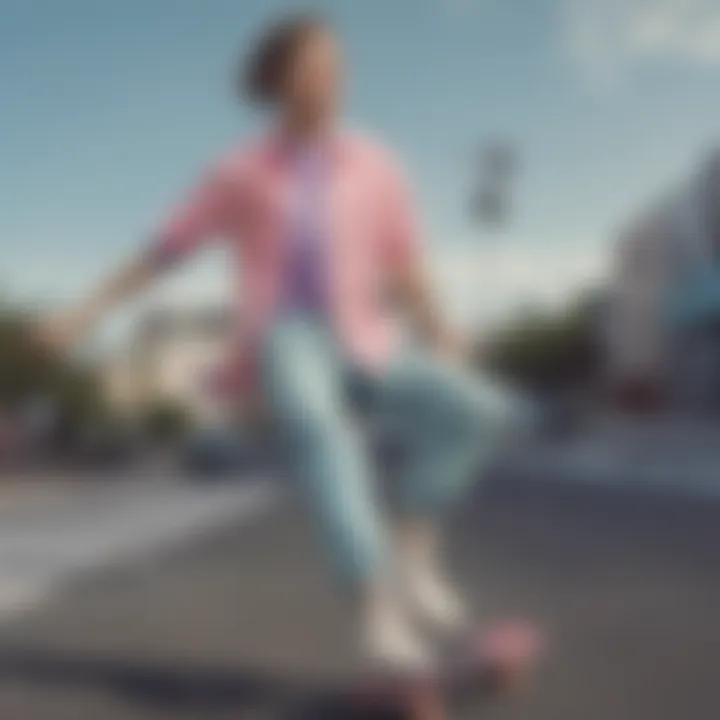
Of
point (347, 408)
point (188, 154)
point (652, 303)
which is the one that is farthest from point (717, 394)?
point (188, 154)

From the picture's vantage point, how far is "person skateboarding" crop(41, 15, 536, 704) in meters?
1.32

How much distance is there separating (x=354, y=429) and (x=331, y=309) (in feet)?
0.36

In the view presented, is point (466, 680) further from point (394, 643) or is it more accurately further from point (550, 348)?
point (550, 348)

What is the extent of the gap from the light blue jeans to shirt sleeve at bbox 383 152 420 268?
9 centimetres

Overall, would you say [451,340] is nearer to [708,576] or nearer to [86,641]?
[708,576]

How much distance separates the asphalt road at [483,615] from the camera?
1.38 meters

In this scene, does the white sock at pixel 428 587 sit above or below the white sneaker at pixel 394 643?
above

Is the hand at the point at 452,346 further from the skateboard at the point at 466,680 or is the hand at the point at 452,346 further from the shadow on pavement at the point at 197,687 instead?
the shadow on pavement at the point at 197,687

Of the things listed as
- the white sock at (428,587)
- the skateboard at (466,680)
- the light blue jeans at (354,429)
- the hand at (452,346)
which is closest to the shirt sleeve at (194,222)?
the light blue jeans at (354,429)

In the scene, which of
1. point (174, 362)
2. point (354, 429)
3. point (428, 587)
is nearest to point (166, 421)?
point (174, 362)

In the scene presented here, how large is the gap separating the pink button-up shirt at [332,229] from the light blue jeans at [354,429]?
25mm

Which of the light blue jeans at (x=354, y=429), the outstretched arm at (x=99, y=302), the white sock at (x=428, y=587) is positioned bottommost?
the white sock at (x=428, y=587)

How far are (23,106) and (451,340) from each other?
43cm

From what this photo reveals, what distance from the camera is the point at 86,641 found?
160 cm
